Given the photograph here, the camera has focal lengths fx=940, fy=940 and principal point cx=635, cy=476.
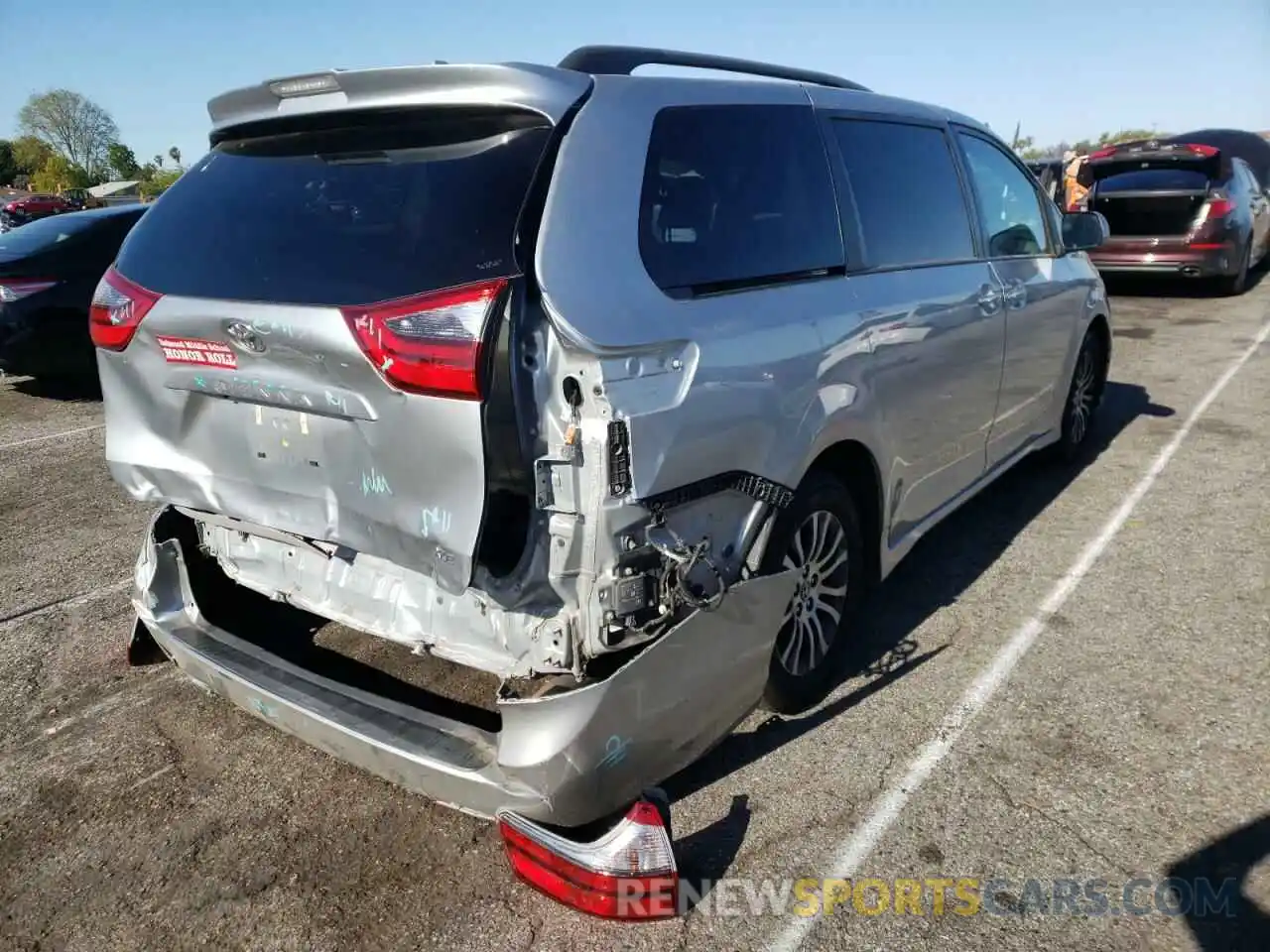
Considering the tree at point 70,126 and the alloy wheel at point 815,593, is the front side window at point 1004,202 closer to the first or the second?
the alloy wheel at point 815,593

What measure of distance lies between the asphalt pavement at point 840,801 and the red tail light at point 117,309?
1299mm

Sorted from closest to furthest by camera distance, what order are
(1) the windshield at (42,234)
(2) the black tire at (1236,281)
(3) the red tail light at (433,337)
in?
1. (3) the red tail light at (433,337)
2. (1) the windshield at (42,234)
3. (2) the black tire at (1236,281)

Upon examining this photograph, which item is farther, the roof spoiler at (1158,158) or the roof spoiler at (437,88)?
the roof spoiler at (1158,158)

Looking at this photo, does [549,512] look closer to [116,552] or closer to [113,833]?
[113,833]

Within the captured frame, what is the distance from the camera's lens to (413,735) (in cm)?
236

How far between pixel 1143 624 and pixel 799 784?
1882mm

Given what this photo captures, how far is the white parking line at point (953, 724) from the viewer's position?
2.52m

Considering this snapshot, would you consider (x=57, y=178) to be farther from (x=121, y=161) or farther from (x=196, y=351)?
(x=196, y=351)

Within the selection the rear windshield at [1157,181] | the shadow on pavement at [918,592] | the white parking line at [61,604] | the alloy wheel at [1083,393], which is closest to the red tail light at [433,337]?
the shadow on pavement at [918,592]

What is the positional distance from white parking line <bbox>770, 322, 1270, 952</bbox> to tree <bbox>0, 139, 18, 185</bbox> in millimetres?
110408

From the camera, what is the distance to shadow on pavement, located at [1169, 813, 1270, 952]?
7.45 feet

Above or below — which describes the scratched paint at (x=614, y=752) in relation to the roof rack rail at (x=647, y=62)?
below

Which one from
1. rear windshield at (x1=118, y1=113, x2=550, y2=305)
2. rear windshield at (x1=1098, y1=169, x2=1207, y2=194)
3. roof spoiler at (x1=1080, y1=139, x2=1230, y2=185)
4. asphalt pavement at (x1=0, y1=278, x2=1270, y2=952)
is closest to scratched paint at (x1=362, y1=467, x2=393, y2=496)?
rear windshield at (x1=118, y1=113, x2=550, y2=305)

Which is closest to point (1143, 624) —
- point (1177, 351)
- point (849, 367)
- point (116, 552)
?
point (849, 367)
